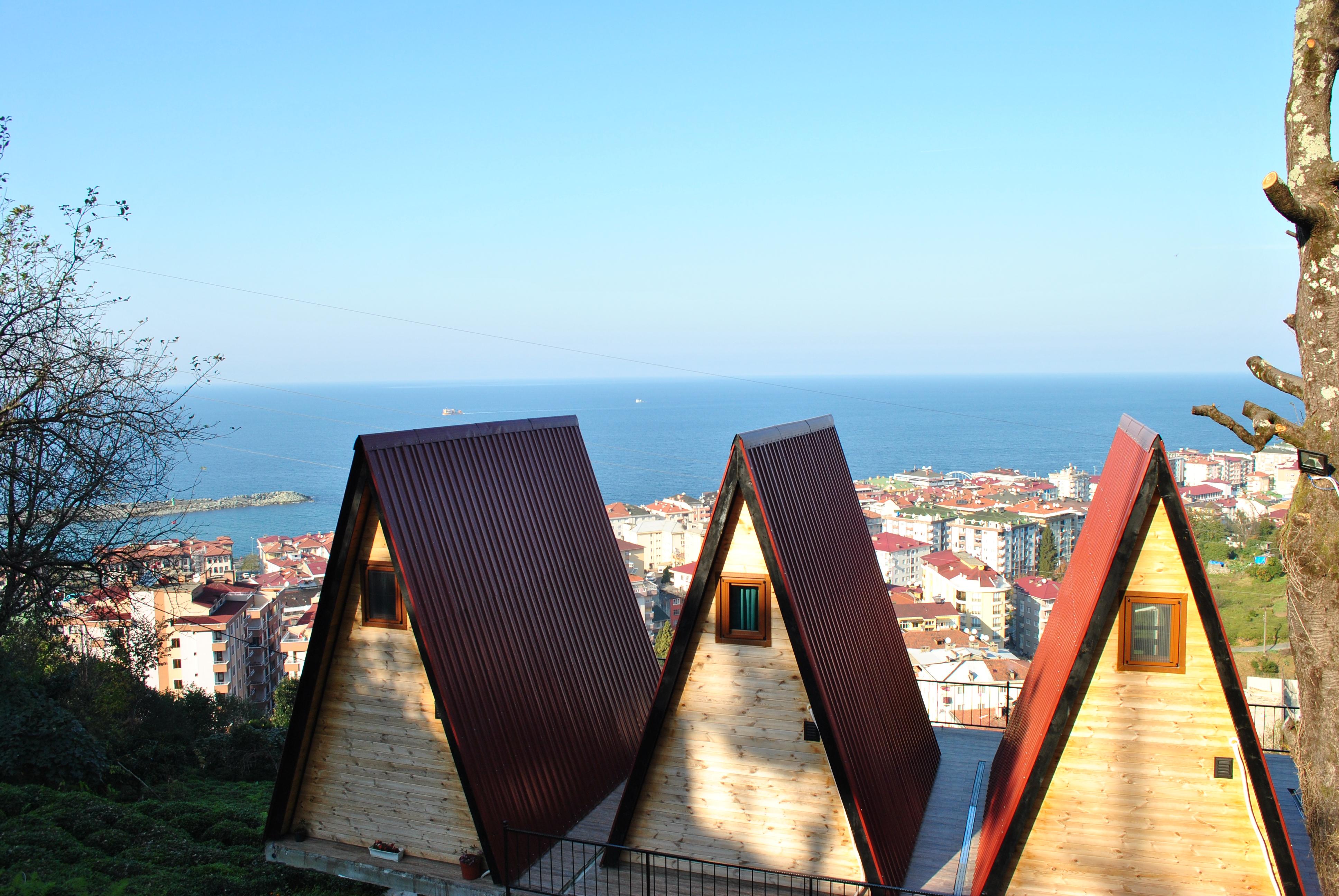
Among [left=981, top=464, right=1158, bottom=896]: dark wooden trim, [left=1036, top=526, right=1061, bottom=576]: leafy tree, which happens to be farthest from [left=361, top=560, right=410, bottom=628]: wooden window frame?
[left=1036, top=526, right=1061, bottom=576]: leafy tree

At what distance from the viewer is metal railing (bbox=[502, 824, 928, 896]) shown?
31.3ft

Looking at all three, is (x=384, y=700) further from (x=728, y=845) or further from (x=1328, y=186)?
(x=1328, y=186)

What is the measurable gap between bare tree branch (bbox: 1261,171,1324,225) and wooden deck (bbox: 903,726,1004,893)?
7.60 m

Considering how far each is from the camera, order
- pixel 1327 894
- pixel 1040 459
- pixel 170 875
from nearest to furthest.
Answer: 1. pixel 1327 894
2. pixel 170 875
3. pixel 1040 459

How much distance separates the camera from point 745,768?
985 cm

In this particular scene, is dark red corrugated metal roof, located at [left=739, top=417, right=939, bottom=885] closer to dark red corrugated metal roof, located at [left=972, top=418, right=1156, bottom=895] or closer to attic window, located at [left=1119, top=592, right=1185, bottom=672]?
dark red corrugated metal roof, located at [left=972, top=418, right=1156, bottom=895]

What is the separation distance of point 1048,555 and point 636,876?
282ft

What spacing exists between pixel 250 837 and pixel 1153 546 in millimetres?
15215

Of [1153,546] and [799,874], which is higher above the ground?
[1153,546]

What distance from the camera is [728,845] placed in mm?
9930

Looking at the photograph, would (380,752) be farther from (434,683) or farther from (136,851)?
(136,851)

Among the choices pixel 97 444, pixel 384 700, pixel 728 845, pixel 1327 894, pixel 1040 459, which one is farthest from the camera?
pixel 1040 459

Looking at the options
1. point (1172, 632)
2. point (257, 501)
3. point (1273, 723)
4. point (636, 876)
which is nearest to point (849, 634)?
point (636, 876)

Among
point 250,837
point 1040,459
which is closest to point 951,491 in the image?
point 1040,459
